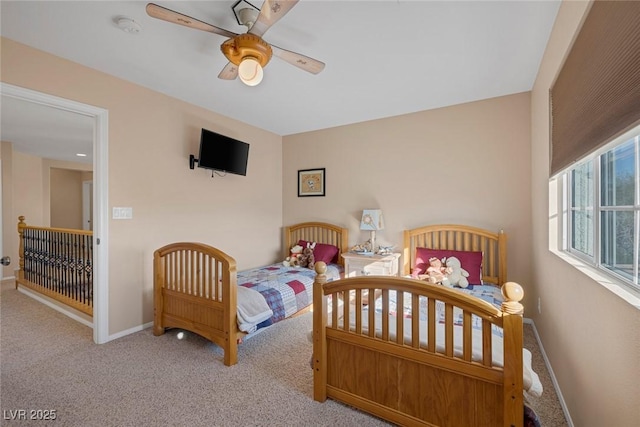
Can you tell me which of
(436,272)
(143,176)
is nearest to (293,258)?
(436,272)

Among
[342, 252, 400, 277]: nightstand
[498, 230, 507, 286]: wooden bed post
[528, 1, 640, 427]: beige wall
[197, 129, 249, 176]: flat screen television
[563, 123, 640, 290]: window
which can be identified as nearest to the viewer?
[528, 1, 640, 427]: beige wall

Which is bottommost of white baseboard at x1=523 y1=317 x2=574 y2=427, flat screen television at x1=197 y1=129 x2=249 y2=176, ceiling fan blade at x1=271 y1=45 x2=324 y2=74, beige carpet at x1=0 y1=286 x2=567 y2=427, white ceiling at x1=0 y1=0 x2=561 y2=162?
beige carpet at x1=0 y1=286 x2=567 y2=427

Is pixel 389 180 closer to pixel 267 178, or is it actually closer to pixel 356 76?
pixel 356 76

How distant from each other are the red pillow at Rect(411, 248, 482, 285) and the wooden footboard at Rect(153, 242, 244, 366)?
1.92m

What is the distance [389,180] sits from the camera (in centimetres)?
374

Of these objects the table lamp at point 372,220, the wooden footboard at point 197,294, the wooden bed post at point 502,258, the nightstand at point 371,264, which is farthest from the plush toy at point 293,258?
the wooden bed post at point 502,258

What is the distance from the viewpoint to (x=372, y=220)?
3.59m

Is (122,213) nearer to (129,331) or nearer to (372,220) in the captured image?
(129,331)

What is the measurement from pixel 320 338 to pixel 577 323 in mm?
1416

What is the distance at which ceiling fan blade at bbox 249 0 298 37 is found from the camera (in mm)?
1390

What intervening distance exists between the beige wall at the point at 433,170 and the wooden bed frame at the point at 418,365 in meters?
1.96

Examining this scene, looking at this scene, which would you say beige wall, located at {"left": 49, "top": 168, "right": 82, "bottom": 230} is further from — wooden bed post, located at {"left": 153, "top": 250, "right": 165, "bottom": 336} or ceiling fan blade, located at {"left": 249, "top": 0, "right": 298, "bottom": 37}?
ceiling fan blade, located at {"left": 249, "top": 0, "right": 298, "bottom": 37}

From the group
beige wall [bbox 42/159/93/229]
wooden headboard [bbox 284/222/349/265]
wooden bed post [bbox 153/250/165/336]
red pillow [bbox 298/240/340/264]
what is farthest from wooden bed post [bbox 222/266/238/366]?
beige wall [bbox 42/159/93/229]

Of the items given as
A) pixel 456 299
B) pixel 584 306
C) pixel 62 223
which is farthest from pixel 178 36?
pixel 62 223
